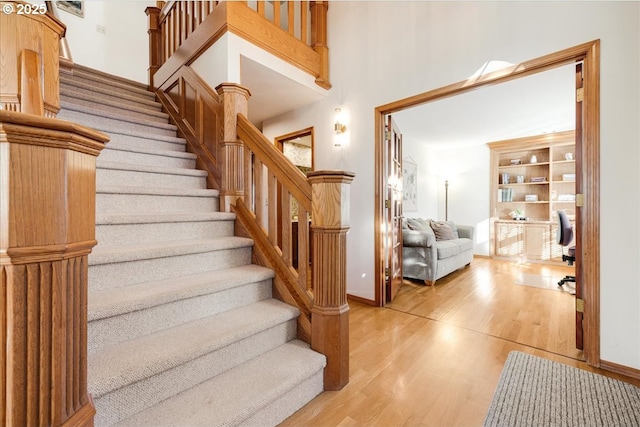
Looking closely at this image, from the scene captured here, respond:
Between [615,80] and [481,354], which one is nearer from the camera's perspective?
[615,80]

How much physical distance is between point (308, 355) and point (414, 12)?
2.94 m

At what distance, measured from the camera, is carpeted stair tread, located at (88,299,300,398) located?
95cm

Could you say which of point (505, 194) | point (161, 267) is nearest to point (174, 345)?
point (161, 267)

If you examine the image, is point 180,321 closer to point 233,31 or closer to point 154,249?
point 154,249

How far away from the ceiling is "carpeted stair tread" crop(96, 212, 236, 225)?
1.47m

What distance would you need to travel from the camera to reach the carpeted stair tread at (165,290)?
43.7 inches

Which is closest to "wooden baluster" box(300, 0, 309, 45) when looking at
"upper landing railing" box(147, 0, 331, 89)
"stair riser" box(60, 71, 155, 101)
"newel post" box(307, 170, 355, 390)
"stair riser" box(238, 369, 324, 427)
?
"upper landing railing" box(147, 0, 331, 89)

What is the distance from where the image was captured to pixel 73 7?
160 inches

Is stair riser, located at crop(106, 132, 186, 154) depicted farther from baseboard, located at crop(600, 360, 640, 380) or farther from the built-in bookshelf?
the built-in bookshelf

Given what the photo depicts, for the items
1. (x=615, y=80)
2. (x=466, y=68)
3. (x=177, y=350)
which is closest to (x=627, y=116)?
(x=615, y=80)

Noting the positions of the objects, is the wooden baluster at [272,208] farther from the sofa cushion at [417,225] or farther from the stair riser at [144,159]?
the sofa cushion at [417,225]

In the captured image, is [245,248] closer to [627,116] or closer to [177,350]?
[177,350]

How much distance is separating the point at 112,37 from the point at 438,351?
601cm

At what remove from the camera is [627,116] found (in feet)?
5.48
